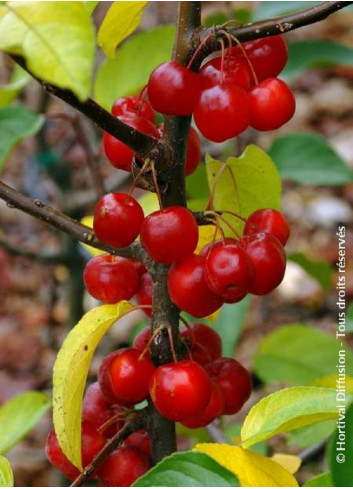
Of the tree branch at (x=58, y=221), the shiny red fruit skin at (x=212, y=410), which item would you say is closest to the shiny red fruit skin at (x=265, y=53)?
the tree branch at (x=58, y=221)

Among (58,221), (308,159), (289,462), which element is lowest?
(289,462)

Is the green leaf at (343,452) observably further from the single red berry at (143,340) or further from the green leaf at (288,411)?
the single red berry at (143,340)

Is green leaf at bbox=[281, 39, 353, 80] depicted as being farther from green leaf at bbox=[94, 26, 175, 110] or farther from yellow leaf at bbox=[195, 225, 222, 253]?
yellow leaf at bbox=[195, 225, 222, 253]

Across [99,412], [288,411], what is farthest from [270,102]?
[99,412]

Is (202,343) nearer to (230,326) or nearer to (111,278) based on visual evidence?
(111,278)

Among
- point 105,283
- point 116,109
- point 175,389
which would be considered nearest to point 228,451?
point 175,389

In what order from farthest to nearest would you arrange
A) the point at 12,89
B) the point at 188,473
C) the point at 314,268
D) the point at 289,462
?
the point at 314,268 → the point at 12,89 → the point at 289,462 → the point at 188,473
